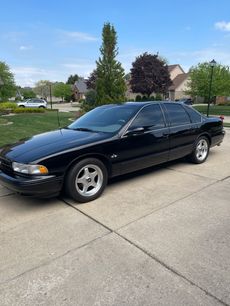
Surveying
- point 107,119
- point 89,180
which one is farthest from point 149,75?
point 89,180

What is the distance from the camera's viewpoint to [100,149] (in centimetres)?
394

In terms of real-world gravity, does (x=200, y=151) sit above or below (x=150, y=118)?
below

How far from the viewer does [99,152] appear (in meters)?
3.94

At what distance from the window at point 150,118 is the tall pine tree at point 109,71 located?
12275mm

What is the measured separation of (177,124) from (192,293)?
144 inches

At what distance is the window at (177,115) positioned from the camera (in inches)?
206

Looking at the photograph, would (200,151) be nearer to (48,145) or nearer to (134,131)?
(134,131)

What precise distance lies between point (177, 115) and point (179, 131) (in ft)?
1.24

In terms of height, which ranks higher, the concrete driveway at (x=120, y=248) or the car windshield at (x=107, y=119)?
the car windshield at (x=107, y=119)

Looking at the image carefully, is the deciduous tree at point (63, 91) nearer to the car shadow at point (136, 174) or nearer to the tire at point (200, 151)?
the tire at point (200, 151)

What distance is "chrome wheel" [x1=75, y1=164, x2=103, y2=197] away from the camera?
150 inches

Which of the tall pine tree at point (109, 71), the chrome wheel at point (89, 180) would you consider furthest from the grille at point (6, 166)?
the tall pine tree at point (109, 71)

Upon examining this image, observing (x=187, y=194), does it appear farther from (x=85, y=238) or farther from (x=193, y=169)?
(x=85, y=238)

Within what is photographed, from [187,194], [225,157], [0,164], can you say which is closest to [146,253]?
[187,194]
